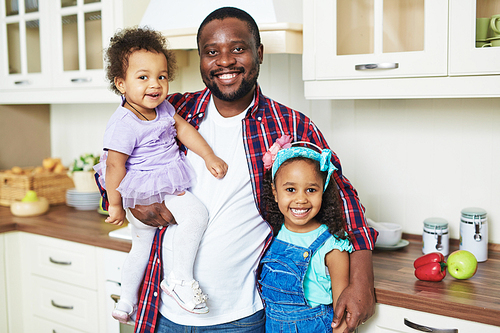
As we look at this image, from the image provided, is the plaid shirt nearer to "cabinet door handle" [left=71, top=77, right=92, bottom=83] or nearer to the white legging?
the white legging

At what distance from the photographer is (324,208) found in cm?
142

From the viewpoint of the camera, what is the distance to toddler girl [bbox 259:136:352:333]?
54.2 inches

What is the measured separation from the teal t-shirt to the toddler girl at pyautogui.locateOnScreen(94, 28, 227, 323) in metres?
0.30

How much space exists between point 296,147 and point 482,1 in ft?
2.35

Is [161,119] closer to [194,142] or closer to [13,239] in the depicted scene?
[194,142]

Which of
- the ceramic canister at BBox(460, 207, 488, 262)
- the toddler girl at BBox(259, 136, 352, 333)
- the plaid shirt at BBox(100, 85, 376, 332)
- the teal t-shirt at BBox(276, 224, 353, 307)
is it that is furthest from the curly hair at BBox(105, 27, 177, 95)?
the ceramic canister at BBox(460, 207, 488, 262)

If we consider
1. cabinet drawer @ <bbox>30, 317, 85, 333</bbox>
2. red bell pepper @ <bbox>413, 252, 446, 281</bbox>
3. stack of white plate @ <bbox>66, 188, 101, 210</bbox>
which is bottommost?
cabinet drawer @ <bbox>30, 317, 85, 333</bbox>

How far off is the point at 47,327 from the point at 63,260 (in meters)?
0.38

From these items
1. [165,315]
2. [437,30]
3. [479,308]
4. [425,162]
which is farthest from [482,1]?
[165,315]

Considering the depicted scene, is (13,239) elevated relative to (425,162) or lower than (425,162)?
lower

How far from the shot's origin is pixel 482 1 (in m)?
1.46

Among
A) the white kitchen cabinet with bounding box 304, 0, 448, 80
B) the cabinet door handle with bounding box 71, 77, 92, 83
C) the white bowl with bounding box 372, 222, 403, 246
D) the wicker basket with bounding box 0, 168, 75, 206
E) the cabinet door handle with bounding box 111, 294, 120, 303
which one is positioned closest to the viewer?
the white kitchen cabinet with bounding box 304, 0, 448, 80

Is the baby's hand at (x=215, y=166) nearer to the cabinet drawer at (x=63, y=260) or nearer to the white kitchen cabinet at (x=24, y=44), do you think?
the cabinet drawer at (x=63, y=260)

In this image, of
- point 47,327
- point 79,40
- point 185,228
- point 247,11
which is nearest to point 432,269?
point 185,228
